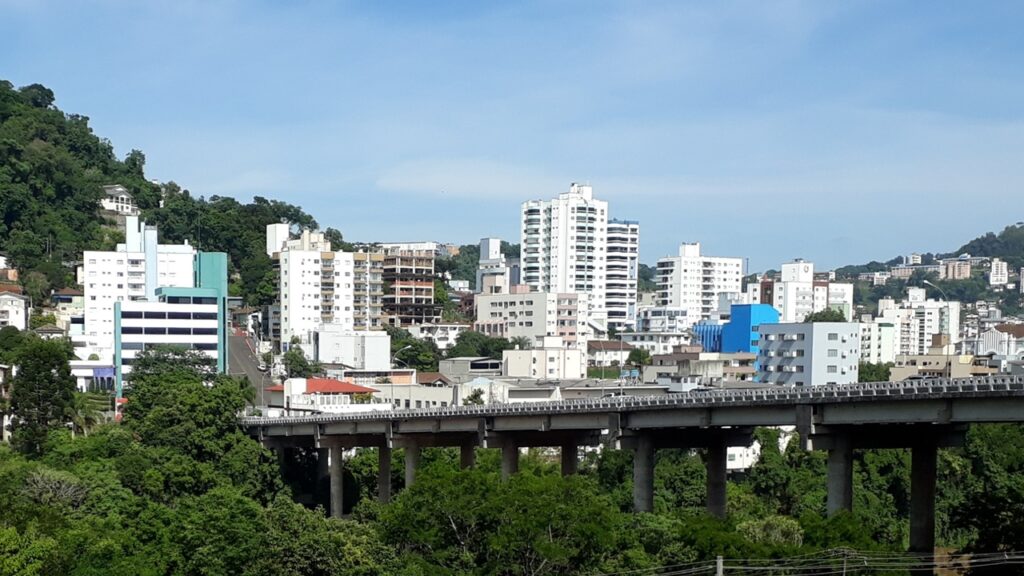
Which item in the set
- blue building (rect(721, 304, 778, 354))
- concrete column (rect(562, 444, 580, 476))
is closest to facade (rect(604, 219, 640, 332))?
blue building (rect(721, 304, 778, 354))

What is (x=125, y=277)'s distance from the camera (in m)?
116

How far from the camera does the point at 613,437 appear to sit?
6150 cm

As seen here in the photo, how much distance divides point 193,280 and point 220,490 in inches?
2515

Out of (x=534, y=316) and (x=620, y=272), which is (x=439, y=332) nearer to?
(x=534, y=316)

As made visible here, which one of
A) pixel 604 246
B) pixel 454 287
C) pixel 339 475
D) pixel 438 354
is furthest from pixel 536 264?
pixel 339 475

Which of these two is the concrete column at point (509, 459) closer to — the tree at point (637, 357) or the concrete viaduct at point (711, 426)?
the concrete viaduct at point (711, 426)

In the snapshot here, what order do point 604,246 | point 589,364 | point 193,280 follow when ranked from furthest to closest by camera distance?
point 604,246, point 589,364, point 193,280

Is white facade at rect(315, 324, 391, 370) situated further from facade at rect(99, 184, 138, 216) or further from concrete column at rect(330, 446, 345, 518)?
concrete column at rect(330, 446, 345, 518)

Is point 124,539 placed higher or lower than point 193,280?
lower

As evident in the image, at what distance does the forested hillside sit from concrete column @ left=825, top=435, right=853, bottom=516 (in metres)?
89.4

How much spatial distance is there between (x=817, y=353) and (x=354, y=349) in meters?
41.1

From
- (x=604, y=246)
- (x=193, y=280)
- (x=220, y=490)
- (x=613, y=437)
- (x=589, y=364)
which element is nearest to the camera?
(x=220, y=490)

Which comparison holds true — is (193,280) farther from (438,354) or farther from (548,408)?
(548,408)

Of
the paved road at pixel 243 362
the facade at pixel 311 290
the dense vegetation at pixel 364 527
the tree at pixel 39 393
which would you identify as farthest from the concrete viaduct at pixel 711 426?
the facade at pixel 311 290
